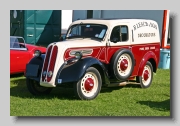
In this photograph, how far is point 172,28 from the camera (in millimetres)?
6613

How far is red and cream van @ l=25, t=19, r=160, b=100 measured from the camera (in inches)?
273

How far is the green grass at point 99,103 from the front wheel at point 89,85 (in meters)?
0.15

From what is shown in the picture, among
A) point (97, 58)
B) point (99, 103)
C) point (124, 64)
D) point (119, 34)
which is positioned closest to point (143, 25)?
point (119, 34)

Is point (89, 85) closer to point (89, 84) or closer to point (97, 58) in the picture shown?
point (89, 84)

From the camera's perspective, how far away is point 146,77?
894 cm

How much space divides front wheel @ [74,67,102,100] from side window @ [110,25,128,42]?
1.16 metres

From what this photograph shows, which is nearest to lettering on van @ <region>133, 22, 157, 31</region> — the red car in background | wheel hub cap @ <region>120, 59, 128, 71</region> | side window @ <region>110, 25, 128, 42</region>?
side window @ <region>110, 25, 128, 42</region>

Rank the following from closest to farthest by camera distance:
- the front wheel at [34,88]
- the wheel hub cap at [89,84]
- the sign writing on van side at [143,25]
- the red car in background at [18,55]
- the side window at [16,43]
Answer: the wheel hub cap at [89,84]
the front wheel at [34,88]
the sign writing on van side at [143,25]
the red car in background at [18,55]
the side window at [16,43]

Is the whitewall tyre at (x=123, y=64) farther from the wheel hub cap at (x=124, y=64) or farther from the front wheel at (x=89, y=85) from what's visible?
the front wheel at (x=89, y=85)

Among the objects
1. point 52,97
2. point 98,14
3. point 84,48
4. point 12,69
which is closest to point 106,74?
point 84,48

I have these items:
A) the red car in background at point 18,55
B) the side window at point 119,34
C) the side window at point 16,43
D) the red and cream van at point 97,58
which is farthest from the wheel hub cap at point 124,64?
the side window at point 16,43

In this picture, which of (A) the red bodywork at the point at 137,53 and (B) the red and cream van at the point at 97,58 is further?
(A) the red bodywork at the point at 137,53

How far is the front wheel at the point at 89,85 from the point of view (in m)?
6.89

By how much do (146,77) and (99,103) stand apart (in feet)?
8.29
